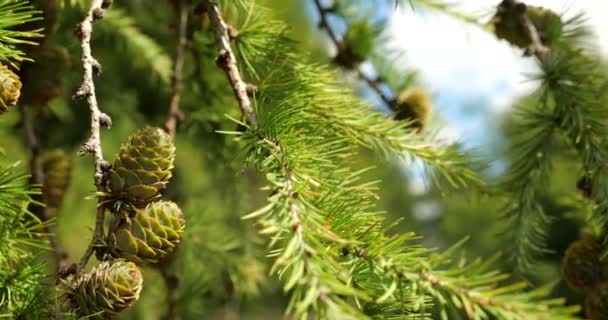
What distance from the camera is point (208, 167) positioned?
1.05 m

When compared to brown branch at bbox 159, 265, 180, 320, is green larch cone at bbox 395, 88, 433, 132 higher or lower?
higher

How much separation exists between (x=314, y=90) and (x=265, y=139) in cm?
11

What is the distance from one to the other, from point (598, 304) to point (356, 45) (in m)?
0.37

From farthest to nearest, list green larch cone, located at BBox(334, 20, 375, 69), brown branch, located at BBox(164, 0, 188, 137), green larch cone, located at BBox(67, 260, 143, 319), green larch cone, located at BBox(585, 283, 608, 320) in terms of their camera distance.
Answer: green larch cone, located at BBox(334, 20, 375, 69) < brown branch, located at BBox(164, 0, 188, 137) < green larch cone, located at BBox(585, 283, 608, 320) < green larch cone, located at BBox(67, 260, 143, 319)

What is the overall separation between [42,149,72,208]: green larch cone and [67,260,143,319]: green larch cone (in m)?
0.29

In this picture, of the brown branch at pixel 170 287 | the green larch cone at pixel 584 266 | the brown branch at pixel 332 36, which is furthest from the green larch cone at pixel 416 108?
the brown branch at pixel 170 287

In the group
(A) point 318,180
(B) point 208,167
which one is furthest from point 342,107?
(B) point 208,167

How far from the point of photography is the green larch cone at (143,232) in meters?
0.43

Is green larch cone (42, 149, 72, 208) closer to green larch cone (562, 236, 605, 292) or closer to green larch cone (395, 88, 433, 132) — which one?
green larch cone (395, 88, 433, 132)

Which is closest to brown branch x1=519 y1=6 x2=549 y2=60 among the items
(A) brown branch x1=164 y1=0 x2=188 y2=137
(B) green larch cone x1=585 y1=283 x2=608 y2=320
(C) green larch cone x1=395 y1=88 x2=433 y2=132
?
(C) green larch cone x1=395 y1=88 x2=433 y2=132

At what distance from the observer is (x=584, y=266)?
592 millimetres

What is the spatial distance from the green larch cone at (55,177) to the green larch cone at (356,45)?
1.03ft

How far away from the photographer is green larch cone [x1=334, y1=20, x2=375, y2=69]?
2.56ft

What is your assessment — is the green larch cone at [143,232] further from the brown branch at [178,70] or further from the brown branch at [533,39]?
the brown branch at [533,39]
